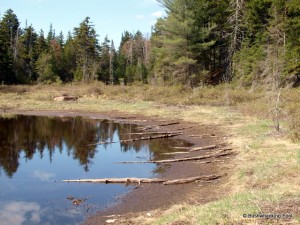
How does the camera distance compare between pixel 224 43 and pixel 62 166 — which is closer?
pixel 62 166

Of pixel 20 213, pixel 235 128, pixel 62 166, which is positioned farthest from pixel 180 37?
pixel 20 213

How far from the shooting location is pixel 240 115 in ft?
82.3

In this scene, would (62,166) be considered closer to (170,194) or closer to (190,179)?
(190,179)

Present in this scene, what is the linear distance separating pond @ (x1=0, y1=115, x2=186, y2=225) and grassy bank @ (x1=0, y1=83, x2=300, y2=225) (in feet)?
8.64

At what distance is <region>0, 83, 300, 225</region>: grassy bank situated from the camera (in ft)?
24.0

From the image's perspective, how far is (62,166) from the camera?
14984mm

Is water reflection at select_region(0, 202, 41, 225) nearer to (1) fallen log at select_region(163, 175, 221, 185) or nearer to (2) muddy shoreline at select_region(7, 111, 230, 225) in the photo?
(2) muddy shoreline at select_region(7, 111, 230, 225)

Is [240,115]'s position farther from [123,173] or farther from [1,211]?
[1,211]

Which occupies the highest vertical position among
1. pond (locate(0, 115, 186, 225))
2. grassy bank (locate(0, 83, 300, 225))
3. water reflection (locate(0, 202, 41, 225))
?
grassy bank (locate(0, 83, 300, 225))

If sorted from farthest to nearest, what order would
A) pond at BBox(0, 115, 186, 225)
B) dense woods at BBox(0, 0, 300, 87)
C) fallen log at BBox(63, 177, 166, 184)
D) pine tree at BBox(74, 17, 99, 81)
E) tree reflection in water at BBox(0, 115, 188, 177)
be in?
pine tree at BBox(74, 17, 99, 81), dense woods at BBox(0, 0, 300, 87), tree reflection in water at BBox(0, 115, 188, 177), fallen log at BBox(63, 177, 166, 184), pond at BBox(0, 115, 186, 225)

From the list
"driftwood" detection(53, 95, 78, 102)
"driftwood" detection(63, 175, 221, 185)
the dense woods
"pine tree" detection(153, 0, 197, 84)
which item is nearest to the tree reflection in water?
"driftwood" detection(63, 175, 221, 185)

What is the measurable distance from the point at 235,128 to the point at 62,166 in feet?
34.1

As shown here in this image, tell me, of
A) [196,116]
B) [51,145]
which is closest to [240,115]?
[196,116]

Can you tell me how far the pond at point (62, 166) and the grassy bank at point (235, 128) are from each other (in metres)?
2.63
